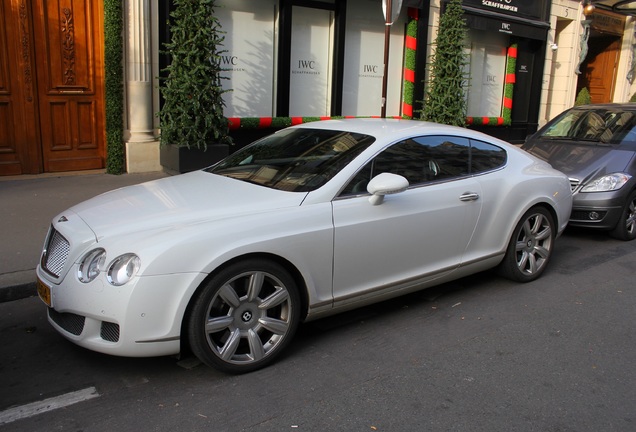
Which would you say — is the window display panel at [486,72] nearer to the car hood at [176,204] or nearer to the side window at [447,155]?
the side window at [447,155]

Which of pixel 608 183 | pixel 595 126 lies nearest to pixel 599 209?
pixel 608 183

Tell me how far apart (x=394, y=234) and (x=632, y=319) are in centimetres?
220

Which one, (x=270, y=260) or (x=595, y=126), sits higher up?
(x=595, y=126)

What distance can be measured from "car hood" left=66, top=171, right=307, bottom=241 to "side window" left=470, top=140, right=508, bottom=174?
1882 millimetres

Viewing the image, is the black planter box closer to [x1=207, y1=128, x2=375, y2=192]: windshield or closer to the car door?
[x1=207, y1=128, x2=375, y2=192]: windshield

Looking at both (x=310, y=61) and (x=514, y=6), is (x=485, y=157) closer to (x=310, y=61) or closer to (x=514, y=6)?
(x=310, y=61)

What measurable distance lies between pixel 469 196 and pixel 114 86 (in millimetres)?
6617

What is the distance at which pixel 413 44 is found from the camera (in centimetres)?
1320

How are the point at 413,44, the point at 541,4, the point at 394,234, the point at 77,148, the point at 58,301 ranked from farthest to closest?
the point at 541,4
the point at 413,44
the point at 77,148
the point at 394,234
the point at 58,301

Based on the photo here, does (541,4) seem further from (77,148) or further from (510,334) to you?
(510,334)

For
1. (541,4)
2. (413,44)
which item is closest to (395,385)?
(413,44)

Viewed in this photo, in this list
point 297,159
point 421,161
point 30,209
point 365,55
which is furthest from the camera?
point 365,55

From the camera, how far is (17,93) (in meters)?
8.66

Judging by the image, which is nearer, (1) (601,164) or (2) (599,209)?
(2) (599,209)
